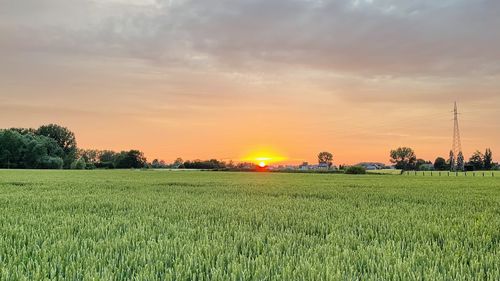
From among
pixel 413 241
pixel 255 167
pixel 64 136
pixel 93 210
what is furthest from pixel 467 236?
pixel 64 136

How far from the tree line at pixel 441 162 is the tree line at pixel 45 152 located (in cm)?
9571

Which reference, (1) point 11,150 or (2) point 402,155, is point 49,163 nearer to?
(1) point 11,150

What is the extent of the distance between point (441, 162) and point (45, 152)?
13184cm

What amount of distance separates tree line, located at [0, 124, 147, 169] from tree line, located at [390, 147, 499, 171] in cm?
9571

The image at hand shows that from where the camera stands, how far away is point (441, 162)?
5664 inches

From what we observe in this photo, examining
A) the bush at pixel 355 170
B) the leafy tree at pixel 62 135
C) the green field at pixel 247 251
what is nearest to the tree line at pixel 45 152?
the leafy tree at pixel 62 135

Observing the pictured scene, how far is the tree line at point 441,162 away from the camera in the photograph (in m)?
118

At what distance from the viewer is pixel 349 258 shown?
13.5ft

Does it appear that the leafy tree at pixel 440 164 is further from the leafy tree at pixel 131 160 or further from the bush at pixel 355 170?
the leafy tree at pixel 131 160

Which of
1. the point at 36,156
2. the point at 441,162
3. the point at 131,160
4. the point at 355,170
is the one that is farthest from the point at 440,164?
the point at 36,156

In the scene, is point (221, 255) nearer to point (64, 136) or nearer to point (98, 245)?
point (98, 245)

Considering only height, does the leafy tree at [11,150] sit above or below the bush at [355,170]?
above

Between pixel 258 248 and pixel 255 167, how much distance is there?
85549 mm

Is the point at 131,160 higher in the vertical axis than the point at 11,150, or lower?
lower
